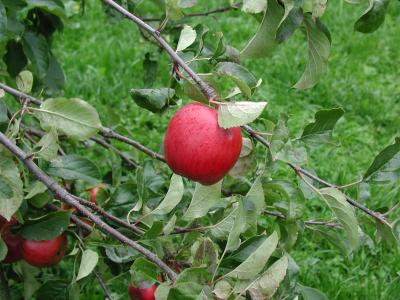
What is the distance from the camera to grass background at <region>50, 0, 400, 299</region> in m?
3.12

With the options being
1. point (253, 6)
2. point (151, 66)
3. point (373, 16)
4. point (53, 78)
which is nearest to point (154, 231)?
point (253, 6)

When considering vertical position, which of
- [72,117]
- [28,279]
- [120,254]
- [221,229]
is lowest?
[28,279]

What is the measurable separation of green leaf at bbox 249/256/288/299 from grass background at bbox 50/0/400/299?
1.48 metres

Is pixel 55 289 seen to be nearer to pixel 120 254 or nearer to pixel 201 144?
pixel 120 254

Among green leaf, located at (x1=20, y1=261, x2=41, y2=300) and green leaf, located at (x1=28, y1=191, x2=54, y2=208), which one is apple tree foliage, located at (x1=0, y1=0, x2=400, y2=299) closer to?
green leaf, located at (x1=28, y1=191, x2=54, y2=208)

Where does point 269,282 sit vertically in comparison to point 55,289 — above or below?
above

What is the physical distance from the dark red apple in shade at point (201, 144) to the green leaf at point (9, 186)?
0.33 meters

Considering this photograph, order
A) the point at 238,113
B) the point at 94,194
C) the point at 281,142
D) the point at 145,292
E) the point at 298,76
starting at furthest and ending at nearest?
the point at 298,76 < the point at 94,194 < the point at 145,292 < the point at 281,142 < the point at 238,113

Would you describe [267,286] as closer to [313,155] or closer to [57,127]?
[57,127]

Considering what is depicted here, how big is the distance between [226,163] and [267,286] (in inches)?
8.0

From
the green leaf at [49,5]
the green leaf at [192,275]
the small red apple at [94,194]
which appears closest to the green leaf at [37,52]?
the green leaf at [49,5]

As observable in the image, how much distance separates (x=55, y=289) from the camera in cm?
146

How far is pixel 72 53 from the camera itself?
376 centimetres

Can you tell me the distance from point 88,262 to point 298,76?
270 cm
